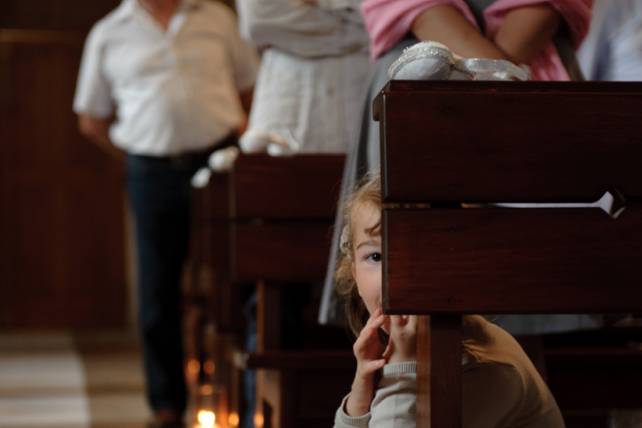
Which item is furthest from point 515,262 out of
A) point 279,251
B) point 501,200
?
point 279,251

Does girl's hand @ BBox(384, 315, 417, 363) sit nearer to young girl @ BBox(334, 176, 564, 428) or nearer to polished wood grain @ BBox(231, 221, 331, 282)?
young girl @ BBox(334, 176, 564, 428)

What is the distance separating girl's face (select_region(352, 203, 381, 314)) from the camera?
1727mm

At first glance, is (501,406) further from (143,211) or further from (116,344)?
(116,344)

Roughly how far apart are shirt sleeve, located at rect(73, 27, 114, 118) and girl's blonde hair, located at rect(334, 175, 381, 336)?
3.20 meters

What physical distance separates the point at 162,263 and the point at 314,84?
1.69 meters

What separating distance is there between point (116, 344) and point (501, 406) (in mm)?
7682

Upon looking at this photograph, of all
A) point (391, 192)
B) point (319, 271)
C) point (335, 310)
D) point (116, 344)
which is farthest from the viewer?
point (116, 344)

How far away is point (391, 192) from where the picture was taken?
154cm

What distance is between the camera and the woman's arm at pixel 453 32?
2074 millimetres

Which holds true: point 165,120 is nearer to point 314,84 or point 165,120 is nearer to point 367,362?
point 314,84

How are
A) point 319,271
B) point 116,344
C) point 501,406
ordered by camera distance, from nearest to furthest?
point 501,406, point 319,271, point 116,344

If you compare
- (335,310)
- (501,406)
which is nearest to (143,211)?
(335,310)

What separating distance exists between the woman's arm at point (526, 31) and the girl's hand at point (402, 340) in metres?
0.59

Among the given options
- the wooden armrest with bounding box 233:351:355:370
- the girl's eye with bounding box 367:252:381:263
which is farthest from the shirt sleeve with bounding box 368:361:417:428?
the wooden armrest with bounding box 233:351:355:370
